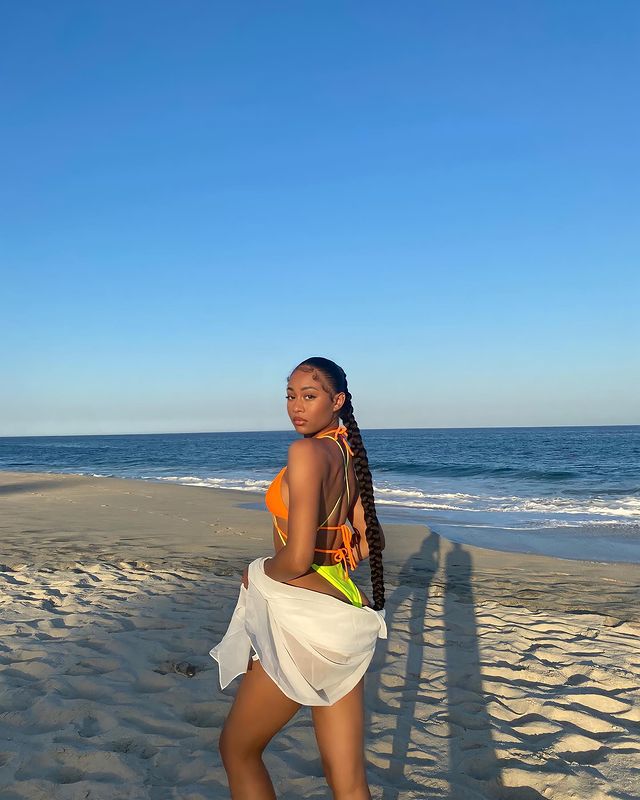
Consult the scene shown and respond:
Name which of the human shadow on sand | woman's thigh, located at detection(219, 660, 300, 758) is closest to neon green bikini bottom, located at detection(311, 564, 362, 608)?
woman's thigh, located at detection(219, 660, 300, 758)

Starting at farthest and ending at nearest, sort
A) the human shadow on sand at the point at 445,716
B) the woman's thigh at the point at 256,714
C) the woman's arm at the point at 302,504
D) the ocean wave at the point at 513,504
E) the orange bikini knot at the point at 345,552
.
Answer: the ocean wave at the point at 513,504, the human shadow on sand at the point at 445,716, the orange bikini knot at the point at 345,552, the woman's thigh at the point at 256,714, the woman's arm at the point at 302,504

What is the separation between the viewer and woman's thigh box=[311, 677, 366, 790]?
2096mm

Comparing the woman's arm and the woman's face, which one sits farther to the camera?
the woman's face

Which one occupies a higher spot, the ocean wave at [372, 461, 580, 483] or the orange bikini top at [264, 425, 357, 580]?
the orange bikini top at [264, 425, 357, 580]

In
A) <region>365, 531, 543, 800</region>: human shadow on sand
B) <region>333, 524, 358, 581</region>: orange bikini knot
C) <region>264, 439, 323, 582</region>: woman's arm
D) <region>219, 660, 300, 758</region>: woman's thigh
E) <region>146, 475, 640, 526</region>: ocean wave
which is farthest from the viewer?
<region>146, 475, 640, 526</region>: ocean wave

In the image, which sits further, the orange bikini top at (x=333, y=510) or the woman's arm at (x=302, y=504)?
the orange bikini top at (x=333, y=510)

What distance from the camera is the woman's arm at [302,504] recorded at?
2.01 meters

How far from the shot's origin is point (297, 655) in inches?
82.8

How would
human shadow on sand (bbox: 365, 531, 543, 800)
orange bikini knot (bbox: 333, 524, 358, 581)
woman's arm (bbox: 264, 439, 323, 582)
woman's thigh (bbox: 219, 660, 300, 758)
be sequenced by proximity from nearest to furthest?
1. woman's arm (bbox: 264, 439, 323, 582)
2. woman's thigh (bbox: 219, 660, 300, 758)
3. orange bikini knot (bbox: 333, 524, 358, 581)
4. human shadow on sand (bbox: 365, 531, 543, 800)

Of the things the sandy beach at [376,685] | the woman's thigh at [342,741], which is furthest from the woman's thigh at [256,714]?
the sandy beach at [376,685]

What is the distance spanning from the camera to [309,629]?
6.92 feet

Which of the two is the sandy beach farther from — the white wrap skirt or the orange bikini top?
the orange bikini top

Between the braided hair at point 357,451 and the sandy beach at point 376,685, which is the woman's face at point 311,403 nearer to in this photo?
the braided hair at point 357,451

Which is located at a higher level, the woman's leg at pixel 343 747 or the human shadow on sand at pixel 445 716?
the woman's leg at pixel 343 747
